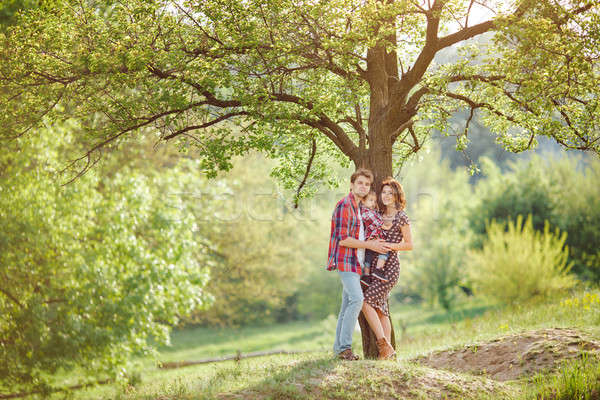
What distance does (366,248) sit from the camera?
21.6 feet

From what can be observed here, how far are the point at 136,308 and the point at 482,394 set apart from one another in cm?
867

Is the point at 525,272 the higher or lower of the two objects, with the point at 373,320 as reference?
lower

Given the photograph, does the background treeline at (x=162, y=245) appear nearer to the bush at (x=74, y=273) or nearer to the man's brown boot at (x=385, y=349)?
the bush at (x=74, y=273)

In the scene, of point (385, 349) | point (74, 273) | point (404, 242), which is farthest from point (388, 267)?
point (74, 273)

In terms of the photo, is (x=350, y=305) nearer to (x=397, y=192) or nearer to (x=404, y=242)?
(x=404, y=242)

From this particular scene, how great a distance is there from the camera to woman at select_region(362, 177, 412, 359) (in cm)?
665

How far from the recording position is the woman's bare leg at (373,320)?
6.61m

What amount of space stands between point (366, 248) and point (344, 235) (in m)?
0.40

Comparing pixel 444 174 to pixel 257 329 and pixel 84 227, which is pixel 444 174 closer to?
pixel 257 329

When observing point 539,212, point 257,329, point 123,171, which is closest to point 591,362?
point 123,171

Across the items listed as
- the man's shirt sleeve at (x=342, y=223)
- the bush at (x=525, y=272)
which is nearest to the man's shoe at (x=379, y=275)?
the man's shirt sleeve at (x=342, y=223)

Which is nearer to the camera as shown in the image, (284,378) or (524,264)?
(284,378)

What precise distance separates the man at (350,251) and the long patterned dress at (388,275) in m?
0.28

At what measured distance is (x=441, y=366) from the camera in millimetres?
7141
